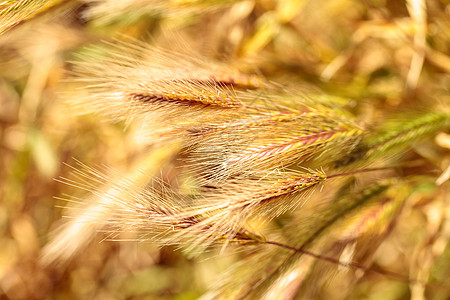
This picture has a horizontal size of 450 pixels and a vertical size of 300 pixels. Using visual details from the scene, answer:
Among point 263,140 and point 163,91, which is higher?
point 163,91

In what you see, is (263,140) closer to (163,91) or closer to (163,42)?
(163,91)

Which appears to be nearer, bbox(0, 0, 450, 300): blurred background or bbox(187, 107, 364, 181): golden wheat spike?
bbox(187, 107, 364, 181): golden wheat spike

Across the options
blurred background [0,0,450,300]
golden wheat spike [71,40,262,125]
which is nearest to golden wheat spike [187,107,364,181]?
golden wheat spike [71,40,262,125]

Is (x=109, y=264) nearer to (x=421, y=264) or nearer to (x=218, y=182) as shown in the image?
(x=421, y=264)

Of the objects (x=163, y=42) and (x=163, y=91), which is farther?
(x=163, y=42)

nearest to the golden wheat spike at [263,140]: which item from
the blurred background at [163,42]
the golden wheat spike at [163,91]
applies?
the golden wheat spike at [163,91]

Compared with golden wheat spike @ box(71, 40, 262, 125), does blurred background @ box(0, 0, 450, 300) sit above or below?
below

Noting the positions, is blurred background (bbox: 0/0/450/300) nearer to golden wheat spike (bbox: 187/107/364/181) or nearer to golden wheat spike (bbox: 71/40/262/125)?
golden wheat spike (bbox: 71/40/262/125)

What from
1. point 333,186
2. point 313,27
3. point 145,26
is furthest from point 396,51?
point 145,26

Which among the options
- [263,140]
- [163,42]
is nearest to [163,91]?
[263,140]
